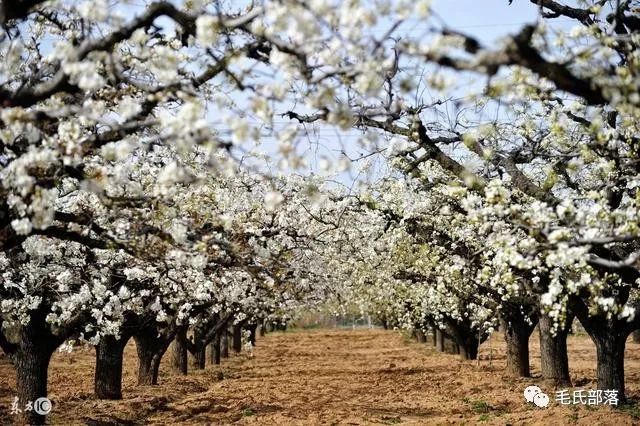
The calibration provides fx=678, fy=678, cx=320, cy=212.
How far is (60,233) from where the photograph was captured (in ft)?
23.9

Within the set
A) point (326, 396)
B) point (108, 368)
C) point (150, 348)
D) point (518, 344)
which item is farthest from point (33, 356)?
point (518, 344)

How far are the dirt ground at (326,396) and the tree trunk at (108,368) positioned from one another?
21.1 inches

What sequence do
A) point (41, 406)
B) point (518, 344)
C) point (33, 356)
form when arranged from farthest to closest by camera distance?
point (518, 344), point (41, 406), point (33, 356)

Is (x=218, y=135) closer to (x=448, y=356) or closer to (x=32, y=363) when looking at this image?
(x=32, y=363)

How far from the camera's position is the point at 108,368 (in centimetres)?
1834

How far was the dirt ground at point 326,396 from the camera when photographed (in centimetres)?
1470

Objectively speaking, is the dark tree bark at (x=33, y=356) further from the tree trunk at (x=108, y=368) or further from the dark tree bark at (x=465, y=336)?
the dark tree bark at (x=465, y=336)

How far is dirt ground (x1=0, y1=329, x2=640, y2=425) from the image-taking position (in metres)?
14.7

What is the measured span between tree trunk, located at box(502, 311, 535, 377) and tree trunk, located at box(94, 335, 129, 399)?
40.0ft

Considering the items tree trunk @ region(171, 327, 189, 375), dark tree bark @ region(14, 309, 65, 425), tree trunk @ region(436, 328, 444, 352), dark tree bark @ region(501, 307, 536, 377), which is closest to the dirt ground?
tree trunk @ region(171, 327, 189, 375)

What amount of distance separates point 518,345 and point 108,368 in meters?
13.1

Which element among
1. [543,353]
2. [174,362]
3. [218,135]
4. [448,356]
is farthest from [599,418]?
[448,356]

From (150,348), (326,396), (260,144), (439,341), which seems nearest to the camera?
(260,144)

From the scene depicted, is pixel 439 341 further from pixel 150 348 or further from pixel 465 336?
pixel 150 348
